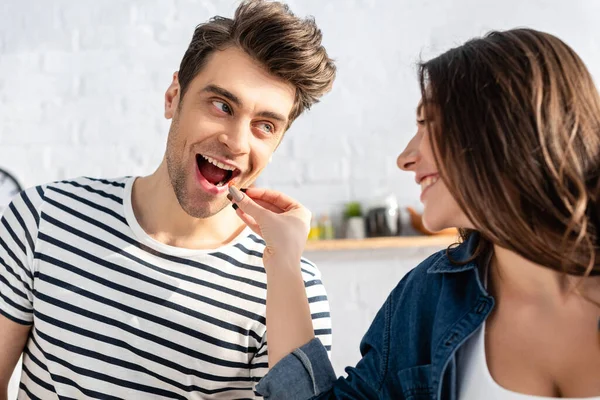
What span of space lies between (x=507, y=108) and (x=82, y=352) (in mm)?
881

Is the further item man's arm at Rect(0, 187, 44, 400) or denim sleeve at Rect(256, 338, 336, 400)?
man's arm at Rect(0, 187, 44, 400)

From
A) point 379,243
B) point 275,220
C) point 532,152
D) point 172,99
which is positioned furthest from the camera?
point 379,243

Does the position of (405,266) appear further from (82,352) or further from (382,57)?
(82,352)

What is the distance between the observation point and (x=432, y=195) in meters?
1.04

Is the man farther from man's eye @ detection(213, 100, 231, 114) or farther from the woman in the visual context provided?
the woman

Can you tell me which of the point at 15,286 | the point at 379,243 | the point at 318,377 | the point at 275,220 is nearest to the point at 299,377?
the point at 318,377

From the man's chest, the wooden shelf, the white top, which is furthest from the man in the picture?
the wooden shelf

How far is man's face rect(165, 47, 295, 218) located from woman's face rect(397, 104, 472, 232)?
38 cm

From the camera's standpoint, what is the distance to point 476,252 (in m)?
1.10

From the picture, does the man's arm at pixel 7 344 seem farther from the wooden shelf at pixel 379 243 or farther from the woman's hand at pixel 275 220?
the wooden shelf at pixel 379 243

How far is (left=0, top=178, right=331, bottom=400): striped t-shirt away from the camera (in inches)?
50.3

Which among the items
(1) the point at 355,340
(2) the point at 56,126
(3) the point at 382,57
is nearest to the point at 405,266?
(1) the point at 355,340

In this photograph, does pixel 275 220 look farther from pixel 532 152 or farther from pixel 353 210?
pixel 353 210

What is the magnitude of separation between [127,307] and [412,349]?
56 centimetres
